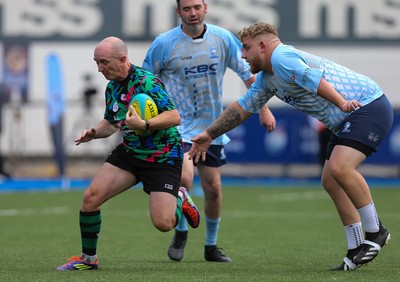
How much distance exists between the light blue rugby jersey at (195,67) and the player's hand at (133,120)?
1843mm

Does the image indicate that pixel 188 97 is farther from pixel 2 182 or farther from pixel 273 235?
pixel 2 182

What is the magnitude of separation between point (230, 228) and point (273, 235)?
1.12 meters

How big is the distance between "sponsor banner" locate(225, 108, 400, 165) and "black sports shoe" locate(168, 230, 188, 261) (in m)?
14.6

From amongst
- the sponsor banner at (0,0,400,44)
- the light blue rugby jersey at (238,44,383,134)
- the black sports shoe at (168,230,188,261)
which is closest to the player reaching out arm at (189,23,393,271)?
the light blue rugby jersey at (238,44,383,134)

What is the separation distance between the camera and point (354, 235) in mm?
8695

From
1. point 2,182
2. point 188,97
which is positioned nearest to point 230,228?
point 188,97

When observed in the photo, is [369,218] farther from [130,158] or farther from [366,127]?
[130,158]

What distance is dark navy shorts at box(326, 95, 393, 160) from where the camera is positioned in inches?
330

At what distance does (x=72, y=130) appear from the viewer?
27859 millimetres

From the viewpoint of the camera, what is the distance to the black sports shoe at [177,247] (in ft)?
32.2

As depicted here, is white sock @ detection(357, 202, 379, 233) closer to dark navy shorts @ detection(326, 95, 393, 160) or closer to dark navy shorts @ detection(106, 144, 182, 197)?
dark navy shorts @ detection(326, 95, 393, 160)

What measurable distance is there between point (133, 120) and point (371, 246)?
218cm

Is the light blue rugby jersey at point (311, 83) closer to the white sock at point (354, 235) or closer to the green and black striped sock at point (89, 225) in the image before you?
the white sock at point (354, 235)

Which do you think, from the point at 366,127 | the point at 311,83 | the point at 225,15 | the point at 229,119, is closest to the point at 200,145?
the point at 229,119
